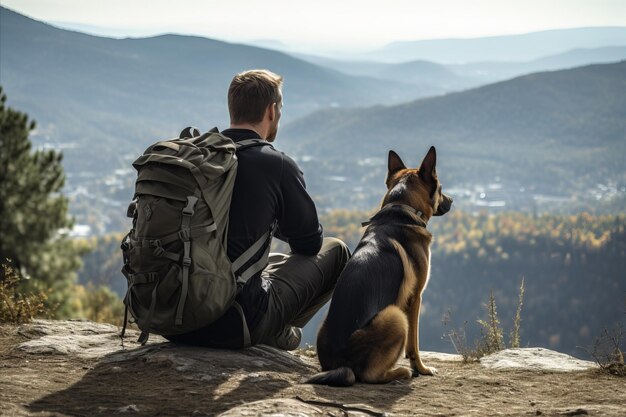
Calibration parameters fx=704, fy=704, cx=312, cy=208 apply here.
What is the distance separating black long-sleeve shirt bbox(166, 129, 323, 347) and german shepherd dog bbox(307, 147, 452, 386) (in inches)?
18.3

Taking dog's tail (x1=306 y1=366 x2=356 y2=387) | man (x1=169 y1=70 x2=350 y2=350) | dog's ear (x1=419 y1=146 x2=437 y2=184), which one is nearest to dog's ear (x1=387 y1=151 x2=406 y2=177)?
dog's ear (x1=419 y1=146 x2=437 y2=184)

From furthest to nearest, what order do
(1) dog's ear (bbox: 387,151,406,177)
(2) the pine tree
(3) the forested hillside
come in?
(3) the forested hillside, (2) the pine tree, (1) dog's ear (bbox: 387,151,406,177)

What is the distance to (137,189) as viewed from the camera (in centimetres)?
428

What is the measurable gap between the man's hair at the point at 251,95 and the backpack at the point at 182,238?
0.33 metres

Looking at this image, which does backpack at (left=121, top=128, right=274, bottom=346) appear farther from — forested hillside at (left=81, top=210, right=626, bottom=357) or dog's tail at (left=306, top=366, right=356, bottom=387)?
forested hillside at (left=81, top=210, right=626, bottom=357)

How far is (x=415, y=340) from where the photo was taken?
487 cm

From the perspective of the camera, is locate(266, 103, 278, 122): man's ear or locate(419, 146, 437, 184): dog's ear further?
locate(419, 146, 437, 184): dog's ear

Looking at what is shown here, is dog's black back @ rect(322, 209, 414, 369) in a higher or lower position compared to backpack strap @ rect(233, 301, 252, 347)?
higher

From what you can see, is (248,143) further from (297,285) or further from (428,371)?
(428,371)

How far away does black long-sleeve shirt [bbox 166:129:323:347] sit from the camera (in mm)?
4457

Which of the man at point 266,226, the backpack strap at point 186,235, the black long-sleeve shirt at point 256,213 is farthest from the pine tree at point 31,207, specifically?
the backpack strap at point 186,235

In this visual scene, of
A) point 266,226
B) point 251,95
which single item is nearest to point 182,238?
point 266,226

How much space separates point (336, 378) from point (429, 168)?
5.64ft

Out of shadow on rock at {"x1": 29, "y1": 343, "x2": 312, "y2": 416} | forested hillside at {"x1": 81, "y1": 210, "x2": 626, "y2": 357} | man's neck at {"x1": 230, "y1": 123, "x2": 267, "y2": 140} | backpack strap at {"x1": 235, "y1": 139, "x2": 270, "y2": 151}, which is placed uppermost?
man's neck at {"x1": 230, "y1": 123, "x2": 267, "y2": 140}
